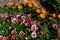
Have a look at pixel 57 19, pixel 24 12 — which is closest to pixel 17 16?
pixel 24 12

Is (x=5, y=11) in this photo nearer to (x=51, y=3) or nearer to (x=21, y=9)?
(x=21, y=9)

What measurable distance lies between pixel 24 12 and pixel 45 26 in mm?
795

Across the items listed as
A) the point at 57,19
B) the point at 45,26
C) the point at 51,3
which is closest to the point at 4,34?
the point at 45,26

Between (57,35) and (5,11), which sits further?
(5,11)

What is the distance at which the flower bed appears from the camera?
506cm

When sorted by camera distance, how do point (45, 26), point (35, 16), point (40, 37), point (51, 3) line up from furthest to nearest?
point (51, 3) < point (35, 16) < point (45, 26) < point (40, 37)

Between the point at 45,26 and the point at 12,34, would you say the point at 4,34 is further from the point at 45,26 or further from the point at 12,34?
the point at 45,26

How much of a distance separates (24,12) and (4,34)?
979mm

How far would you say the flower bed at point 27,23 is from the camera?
5.06m

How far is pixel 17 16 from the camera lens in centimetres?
549

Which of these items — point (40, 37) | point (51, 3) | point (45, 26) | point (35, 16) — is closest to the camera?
point (40, 37)

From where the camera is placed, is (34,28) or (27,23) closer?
(34,28)

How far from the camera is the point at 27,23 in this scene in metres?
5.21

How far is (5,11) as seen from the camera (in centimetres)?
592
